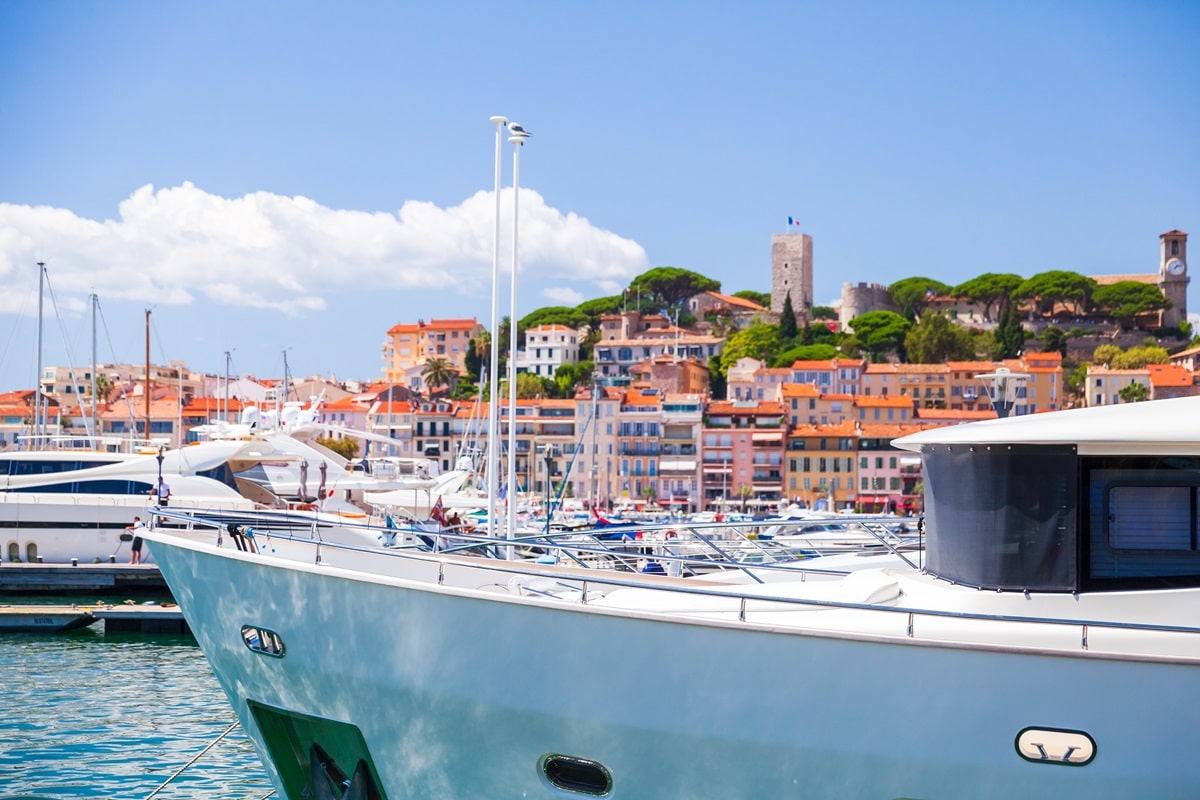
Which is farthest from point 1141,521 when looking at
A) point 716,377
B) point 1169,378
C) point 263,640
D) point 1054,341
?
point 1054,341

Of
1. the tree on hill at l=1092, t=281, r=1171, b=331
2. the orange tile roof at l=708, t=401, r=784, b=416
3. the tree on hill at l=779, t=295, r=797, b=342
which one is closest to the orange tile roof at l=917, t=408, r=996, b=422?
the orange tile roof at l=708, t=401, r=784, b=416

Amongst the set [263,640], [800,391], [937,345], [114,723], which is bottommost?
[114,723]

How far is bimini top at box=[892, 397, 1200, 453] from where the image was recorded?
22.4 feet

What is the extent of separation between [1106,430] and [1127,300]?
123779 mm

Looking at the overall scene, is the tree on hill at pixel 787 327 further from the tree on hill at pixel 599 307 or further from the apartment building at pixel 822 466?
the apartment building at pixel 822 466

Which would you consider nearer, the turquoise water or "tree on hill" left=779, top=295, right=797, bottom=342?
the turquoise water

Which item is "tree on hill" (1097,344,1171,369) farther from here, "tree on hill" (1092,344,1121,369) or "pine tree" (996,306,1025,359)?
"pine tree" (996,306,1025,359)

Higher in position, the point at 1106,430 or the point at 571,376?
the point at 571,376

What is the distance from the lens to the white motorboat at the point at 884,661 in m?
6.55

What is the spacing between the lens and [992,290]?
12444 cm

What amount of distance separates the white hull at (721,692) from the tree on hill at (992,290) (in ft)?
402

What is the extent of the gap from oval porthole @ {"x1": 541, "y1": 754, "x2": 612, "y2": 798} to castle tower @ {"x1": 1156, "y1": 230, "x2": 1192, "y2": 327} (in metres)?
127

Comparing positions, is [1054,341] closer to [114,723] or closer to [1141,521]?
[114,723]

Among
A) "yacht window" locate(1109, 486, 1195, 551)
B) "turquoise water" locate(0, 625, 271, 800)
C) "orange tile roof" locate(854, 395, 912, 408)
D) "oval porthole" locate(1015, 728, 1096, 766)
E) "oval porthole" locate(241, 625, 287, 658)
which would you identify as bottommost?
"turquoise water" locate(0, 625, 271, 800)
